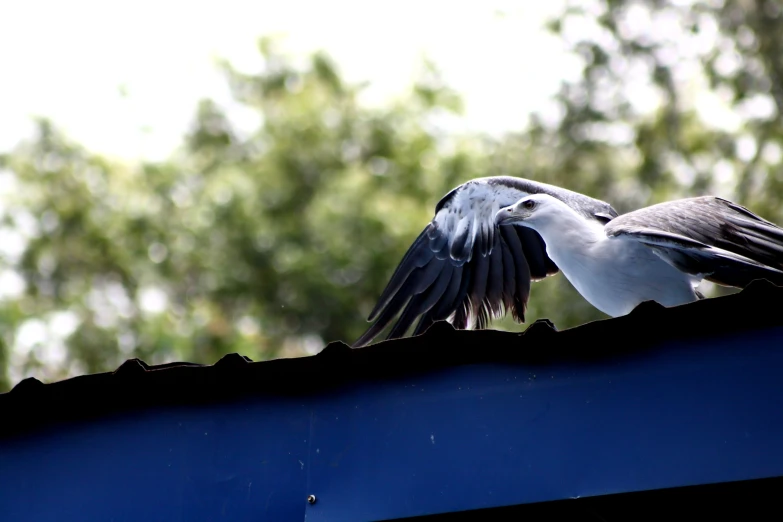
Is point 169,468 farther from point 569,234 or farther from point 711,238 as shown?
point 569,234

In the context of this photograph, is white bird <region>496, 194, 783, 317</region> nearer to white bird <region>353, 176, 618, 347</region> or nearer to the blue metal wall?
white bird <region>353, 176, 618, 347</region>

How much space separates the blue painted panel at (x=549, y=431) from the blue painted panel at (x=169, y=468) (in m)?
0.12

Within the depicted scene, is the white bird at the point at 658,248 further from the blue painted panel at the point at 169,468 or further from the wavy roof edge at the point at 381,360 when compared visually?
the blue painted panel at the point at 169,468

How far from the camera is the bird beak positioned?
6404 mm

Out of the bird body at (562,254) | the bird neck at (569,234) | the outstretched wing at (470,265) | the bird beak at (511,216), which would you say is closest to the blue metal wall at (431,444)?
the bird body at (562,254)

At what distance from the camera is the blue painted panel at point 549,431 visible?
303 cm

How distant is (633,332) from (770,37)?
18383 millimetres

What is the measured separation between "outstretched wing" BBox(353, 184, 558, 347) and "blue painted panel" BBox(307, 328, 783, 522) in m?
3.44

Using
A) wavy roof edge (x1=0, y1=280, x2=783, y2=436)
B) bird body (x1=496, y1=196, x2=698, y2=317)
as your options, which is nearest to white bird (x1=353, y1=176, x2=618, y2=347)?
bird body (x1=496, y1=196, x2=698, y2=317)

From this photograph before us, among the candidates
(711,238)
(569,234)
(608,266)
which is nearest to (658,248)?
(711,238)

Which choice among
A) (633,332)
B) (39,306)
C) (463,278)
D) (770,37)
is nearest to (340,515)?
(633,332)

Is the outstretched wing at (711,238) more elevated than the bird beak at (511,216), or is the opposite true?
the bird beak at (511,216)

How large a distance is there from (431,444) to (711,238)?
7.89 ft

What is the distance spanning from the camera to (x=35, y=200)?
19734mm
